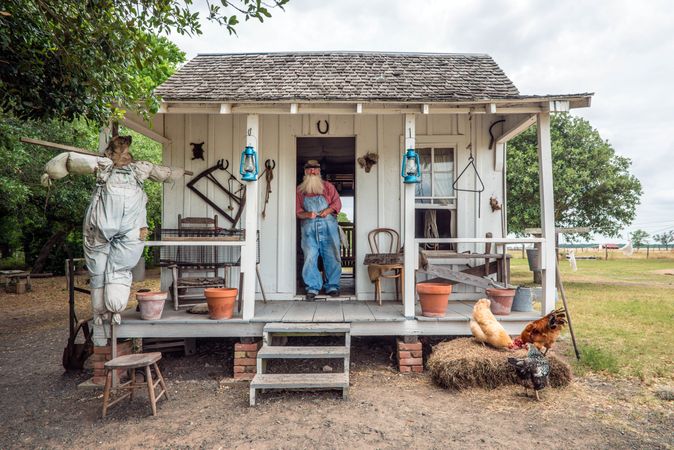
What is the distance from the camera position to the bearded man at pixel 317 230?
18.8ft

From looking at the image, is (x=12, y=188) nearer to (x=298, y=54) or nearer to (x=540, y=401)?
(x=298, y=54)

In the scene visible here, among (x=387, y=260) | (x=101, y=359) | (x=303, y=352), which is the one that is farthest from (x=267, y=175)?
(x=101, y=359)

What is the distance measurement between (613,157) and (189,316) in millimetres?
14137

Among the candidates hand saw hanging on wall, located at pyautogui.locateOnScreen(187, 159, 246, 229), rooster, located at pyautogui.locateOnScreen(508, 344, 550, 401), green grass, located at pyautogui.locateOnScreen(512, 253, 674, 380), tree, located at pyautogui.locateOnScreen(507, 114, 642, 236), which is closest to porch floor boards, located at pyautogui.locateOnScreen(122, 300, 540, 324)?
rooster, located at pyautogui.locateOnScreen(508, 344, 550, 401)

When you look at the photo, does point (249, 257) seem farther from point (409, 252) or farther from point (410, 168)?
point (410, 168)

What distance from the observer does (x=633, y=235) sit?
42438 millimetres

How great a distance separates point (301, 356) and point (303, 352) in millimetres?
42

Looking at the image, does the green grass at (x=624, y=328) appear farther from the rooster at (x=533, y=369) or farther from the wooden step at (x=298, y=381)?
the wooden step at (x=298, y=381)

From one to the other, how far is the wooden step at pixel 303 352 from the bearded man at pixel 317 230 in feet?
5.05

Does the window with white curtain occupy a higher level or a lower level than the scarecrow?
higher

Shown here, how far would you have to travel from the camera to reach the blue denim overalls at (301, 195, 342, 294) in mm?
5723

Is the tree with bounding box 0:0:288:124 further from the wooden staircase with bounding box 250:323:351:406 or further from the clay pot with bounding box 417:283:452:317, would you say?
the clay pot with bounding box 417:283:452:317

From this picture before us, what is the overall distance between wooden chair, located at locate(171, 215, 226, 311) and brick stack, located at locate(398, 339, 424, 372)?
7.90ft

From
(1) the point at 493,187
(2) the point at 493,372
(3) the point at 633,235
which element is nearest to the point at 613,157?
(1) the point at 493,187
